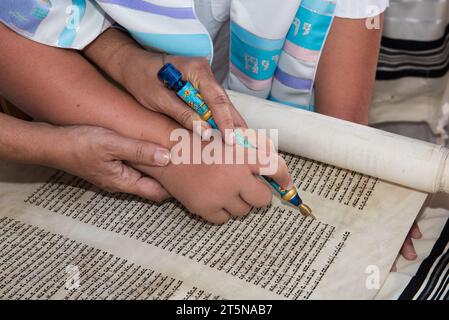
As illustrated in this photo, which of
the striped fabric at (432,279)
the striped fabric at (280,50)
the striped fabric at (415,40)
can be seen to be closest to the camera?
the striped fabric at (432,279)

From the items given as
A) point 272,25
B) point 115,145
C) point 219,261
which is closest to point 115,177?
point 115,145

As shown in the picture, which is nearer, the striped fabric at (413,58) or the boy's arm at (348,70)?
the boy's arm at (348,70)

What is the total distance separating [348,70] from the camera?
781 millimetres

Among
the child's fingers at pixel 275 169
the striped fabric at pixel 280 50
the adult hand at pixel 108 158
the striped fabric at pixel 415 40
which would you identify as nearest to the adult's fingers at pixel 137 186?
the adult hand at pixel 108 158

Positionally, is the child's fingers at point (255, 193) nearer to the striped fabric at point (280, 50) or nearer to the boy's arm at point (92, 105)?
the boy's arm at point (92, 105)

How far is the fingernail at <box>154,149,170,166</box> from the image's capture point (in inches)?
25.2

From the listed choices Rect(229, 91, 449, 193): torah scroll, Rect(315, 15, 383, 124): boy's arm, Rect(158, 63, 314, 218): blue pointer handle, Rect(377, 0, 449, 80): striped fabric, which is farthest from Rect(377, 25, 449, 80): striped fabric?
Rect(158, 63, 314, 218): blue pointer handle

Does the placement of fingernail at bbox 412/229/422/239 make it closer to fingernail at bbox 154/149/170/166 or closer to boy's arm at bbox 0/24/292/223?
boy's arm at bbox 0/24/292/223

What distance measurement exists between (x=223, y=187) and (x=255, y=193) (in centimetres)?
3

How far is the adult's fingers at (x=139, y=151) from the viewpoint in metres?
0.64

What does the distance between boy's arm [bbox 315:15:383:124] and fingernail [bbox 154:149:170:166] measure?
0.26 metres

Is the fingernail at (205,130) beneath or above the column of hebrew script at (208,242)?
above

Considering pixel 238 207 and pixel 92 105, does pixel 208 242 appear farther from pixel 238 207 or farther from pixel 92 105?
pixel 92 105

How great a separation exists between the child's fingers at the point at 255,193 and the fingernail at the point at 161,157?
82 millimetres
